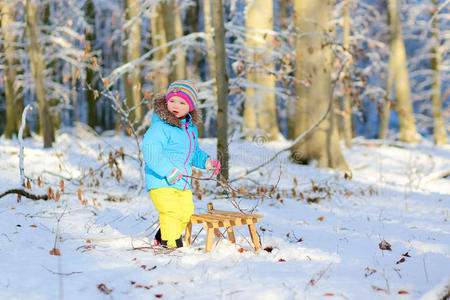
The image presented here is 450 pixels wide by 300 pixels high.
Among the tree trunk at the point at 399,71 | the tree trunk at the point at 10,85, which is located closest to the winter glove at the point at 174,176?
the tree trunk at the point at 10,85

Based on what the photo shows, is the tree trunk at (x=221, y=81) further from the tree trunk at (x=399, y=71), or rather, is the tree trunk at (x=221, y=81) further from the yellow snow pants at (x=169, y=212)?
the tree trunk at (x=399, y=71)

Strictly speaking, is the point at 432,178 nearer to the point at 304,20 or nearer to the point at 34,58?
the point at 304,20

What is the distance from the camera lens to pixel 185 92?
4000 mm

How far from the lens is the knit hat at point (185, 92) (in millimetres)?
3980

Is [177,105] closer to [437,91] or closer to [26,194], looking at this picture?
[26,194]

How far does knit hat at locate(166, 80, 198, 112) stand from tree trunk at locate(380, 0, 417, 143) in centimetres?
1382

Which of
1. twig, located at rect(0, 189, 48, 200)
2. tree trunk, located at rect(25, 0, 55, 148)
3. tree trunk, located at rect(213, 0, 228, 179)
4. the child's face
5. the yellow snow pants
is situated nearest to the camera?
the yellow snow pants

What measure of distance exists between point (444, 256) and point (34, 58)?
443 inches

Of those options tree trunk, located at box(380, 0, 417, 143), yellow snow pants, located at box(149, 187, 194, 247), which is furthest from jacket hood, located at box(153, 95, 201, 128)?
tree trunk, located at box(380, 0, 417, 143)

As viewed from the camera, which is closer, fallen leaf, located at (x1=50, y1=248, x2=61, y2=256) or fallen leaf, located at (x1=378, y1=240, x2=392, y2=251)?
fallen leaf, located at (x1=50, y1=248, x2=61, y2=256)

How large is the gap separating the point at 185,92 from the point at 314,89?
19.9ft

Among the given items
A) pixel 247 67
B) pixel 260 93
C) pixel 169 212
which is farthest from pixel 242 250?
pixel 260 93

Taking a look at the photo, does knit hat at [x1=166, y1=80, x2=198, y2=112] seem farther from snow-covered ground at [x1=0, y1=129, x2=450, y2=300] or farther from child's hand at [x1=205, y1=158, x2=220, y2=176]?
snow-covered ground at [x1=0, y1=129, x2=450, y2=300]

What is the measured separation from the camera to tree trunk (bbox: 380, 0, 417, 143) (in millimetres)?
16000
